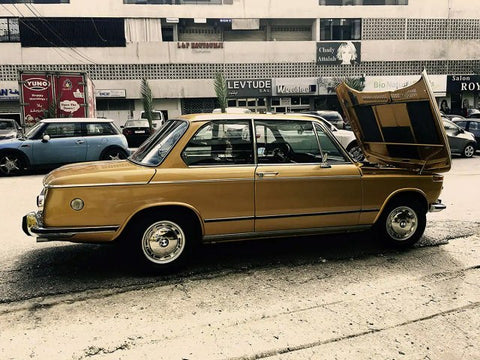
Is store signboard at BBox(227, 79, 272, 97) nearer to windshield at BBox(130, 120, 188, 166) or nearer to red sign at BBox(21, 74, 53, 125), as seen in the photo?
red sign at BBox(21, 74, 53, 125)

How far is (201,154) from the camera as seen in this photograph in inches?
172

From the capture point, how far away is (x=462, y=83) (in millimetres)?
39250

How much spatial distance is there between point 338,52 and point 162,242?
123ft

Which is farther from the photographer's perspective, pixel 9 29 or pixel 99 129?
pixel 9 29

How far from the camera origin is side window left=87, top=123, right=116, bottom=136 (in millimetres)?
12188

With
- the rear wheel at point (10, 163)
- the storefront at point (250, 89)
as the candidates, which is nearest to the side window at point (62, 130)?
the rear wheel at point (10, 163)

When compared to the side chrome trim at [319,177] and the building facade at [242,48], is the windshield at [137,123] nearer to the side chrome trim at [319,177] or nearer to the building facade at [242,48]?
the building facade at [242,48]

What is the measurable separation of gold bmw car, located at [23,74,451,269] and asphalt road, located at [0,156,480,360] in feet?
1.27

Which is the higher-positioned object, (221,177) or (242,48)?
(242,48)

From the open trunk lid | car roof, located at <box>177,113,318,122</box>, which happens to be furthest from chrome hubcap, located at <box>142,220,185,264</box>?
the open trunk lid

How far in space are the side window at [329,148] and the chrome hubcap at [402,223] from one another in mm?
885

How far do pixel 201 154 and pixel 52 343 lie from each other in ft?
6.96

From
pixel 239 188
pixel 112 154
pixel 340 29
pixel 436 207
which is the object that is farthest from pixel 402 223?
pixel 340 29

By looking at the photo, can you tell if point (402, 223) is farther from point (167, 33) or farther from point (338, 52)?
point (167, 33)
